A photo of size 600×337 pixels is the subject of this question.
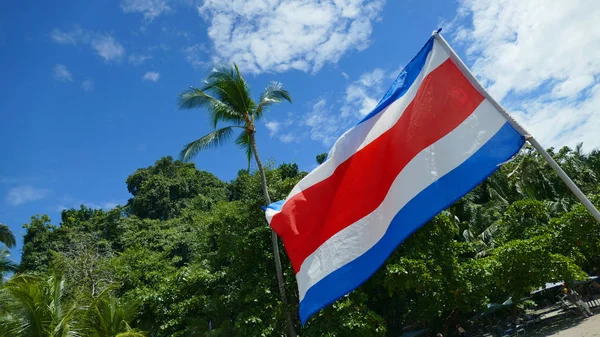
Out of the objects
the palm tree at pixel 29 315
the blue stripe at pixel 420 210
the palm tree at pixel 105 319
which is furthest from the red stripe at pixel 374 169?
the palm tree at pixel 105 319

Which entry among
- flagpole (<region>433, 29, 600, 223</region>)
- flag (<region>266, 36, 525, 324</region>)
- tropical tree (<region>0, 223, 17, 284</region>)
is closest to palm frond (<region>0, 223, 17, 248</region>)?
tropical tree (<region>0, 223, 17, 284</region>)

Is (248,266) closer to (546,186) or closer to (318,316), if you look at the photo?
(318,316)

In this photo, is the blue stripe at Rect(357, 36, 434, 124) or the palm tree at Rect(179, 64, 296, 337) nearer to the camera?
the blue stripe at Rect(357, 36, 434, 124)

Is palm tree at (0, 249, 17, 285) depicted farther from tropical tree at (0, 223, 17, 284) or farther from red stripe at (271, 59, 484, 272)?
red stripe at (271, 59, 484, 272)

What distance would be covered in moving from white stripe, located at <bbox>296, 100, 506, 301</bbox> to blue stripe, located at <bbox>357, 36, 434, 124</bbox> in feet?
2.55

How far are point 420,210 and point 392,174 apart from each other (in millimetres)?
541

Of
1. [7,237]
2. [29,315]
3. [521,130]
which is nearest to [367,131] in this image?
[521,130]

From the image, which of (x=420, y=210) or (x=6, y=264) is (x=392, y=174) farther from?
(x=6, y=264)

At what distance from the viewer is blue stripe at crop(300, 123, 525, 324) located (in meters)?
3.55

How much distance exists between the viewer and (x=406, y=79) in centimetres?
447

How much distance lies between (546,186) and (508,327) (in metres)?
15.7

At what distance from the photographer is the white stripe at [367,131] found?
418cm

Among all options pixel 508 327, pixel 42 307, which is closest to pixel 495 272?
pixel 508 327

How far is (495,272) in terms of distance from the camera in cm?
1689
